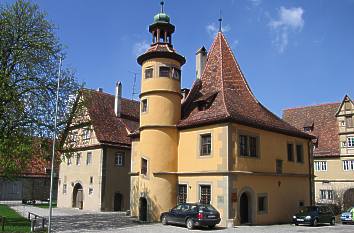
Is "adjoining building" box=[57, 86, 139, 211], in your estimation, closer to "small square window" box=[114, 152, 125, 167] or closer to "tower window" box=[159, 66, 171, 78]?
"small square window" box=[114, 152, 125, 167]

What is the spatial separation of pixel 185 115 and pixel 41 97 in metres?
10.7

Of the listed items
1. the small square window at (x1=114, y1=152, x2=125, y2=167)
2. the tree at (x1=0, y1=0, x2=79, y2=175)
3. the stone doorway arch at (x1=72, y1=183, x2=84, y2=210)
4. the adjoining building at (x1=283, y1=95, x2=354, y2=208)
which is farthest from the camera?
the adjoining building at (x1=283, y1=95, x2=354, y2=208)

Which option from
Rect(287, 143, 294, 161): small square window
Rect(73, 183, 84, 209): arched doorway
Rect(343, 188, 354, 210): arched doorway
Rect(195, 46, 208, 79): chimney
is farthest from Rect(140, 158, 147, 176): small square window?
Rect(343, 188, 354, 210): arched doorway

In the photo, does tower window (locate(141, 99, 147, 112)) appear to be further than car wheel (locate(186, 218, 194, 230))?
Yes

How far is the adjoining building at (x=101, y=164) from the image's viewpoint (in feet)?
129

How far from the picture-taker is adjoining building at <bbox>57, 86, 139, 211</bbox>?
39281mm

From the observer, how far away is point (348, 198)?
4497 cm

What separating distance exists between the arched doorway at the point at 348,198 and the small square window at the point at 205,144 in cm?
2435

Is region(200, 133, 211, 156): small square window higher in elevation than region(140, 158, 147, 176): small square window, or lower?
higher

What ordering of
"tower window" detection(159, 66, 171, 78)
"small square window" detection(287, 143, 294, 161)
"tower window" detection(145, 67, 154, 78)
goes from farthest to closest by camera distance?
"small square window" detection(287, 143, 294, 161), "tower window" detection(145, 67, 154, 78), "tower window" detection(159, 66, 171, 78)

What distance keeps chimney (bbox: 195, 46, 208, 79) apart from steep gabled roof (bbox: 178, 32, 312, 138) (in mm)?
1431

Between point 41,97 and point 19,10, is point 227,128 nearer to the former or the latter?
point 41,97

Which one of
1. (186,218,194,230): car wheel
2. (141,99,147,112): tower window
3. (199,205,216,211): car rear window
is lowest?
(186,218,194,230): car wheel

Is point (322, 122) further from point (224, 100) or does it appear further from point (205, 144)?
point (205, 144)
